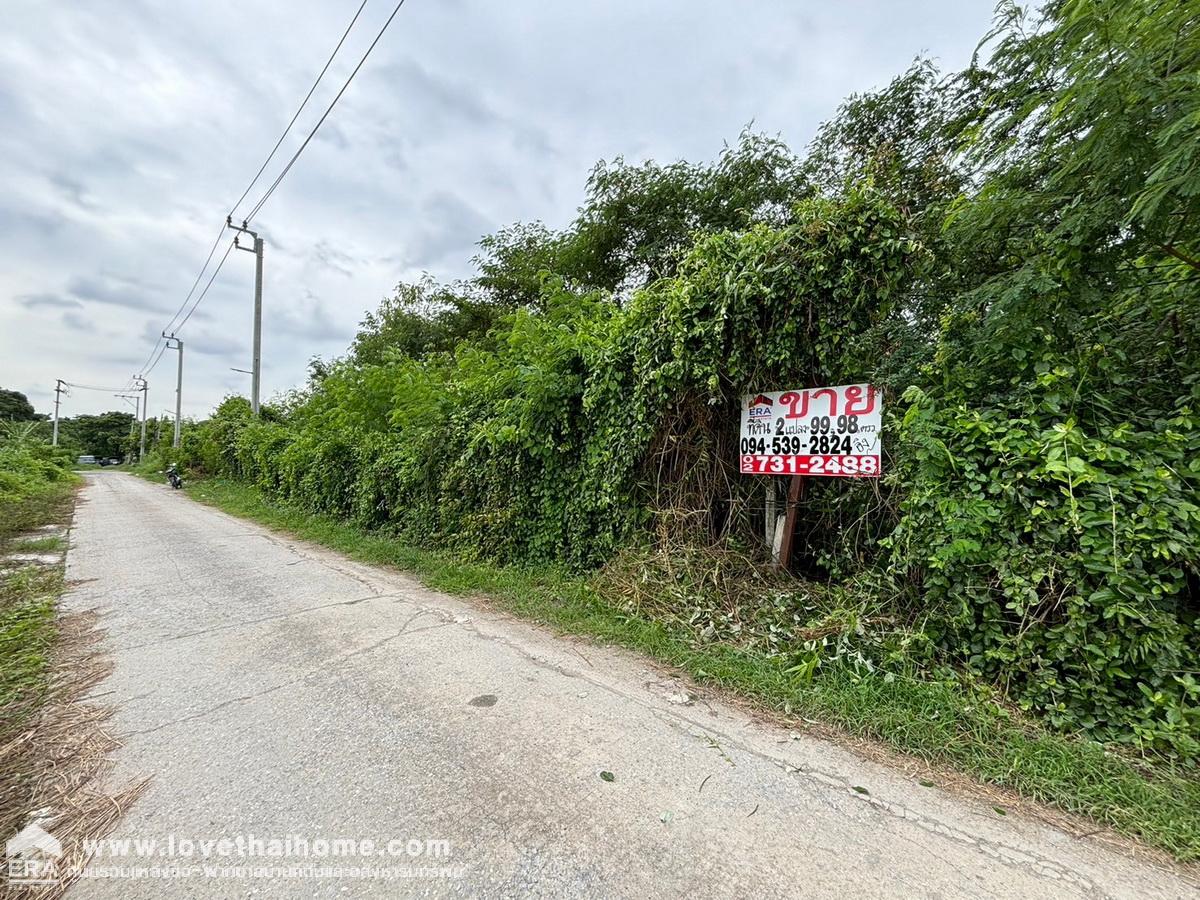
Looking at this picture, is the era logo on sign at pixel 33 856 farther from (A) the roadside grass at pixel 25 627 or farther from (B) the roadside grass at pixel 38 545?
(B) the roadside grass at pixel 38 545

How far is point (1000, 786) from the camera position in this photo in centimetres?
183

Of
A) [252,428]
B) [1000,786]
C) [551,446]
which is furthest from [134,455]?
[1000,786]

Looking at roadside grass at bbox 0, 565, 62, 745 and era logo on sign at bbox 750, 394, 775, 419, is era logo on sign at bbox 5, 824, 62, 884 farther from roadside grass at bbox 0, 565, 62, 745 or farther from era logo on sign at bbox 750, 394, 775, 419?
era logo on sign at bbox 750, 394, 775, 419

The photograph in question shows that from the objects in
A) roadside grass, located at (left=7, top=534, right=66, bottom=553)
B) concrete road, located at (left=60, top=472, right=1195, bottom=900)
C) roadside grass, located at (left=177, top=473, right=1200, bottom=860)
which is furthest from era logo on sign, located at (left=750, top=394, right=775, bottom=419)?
roadside grass, located at (left=7, top=534, right=66, bottom=553)

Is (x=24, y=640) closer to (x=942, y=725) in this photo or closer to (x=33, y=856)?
(x=33, y=856)

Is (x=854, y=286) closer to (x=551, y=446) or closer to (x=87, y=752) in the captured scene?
(x=551, y=446)

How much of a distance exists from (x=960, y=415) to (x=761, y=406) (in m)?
1.28

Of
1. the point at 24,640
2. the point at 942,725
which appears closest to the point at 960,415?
the point at 942,725

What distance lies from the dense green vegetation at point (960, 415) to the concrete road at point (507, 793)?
0.52 meters

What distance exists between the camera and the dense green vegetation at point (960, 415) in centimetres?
202

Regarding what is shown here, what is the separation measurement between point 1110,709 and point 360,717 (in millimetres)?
3378

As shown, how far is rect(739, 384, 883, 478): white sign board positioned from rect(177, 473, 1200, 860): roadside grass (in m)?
1.30

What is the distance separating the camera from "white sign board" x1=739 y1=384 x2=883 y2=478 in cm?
299

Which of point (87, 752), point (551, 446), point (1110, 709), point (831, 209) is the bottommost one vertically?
point (87, 752)
